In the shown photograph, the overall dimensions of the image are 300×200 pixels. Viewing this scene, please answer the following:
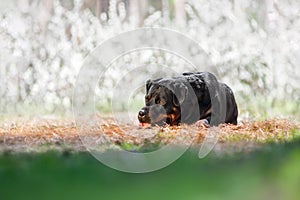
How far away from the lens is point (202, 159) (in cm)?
107

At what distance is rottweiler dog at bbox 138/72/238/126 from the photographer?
79.4 inches

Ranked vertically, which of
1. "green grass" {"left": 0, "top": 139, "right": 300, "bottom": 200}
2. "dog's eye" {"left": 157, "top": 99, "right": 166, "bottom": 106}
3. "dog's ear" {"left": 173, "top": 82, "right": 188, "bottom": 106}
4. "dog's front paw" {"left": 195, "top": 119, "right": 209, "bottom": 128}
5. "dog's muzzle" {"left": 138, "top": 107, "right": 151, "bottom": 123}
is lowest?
"dog's front paw" {"left": 195, "top": 119, "right": 209, "bottom": 128}

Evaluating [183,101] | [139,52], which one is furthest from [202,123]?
[139,52]

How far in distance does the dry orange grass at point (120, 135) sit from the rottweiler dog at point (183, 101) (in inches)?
3.4

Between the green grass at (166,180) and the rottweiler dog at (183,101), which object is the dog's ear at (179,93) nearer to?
the rottweiler dog at (183,101)

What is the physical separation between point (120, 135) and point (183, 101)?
1.22 feet

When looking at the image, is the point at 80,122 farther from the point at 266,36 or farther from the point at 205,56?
the point at 266,36

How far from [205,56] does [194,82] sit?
1.89 ft

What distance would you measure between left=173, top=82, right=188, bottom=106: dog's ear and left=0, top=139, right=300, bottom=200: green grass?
0.99m

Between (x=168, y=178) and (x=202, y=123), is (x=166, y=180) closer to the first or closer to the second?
(x=168, y=178)

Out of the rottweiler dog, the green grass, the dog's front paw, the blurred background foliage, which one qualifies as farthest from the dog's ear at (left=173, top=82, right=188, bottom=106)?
the green grass

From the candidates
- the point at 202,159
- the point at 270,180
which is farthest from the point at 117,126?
the point at 270,180

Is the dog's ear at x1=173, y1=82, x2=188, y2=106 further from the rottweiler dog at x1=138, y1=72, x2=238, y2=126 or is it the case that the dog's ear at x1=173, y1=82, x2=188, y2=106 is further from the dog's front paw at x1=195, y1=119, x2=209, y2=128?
the dog's front paw at x1=195, y1=119, x2=209, y2=128

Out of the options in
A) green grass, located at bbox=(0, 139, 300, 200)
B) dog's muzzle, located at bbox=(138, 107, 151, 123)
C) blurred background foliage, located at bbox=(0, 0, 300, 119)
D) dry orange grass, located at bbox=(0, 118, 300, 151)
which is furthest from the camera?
blurred background foliage, located at bbox=(0, 0, 300, 119)
